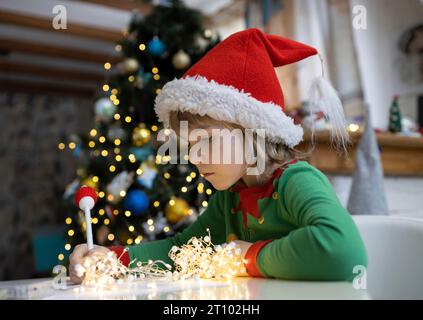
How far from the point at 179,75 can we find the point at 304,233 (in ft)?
5.31

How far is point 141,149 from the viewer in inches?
79.0

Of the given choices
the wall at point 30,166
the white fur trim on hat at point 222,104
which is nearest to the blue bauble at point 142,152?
the white fur trim on hat at point 222,104

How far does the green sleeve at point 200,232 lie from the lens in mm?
872

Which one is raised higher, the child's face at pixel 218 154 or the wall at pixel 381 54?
the wall at pixel 381 54

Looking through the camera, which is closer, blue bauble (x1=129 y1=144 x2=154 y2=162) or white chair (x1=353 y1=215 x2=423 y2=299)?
white chair (x1=353 y1=215 x2=423 y2=299)

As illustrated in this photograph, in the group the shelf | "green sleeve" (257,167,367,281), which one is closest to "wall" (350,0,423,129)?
the shelf

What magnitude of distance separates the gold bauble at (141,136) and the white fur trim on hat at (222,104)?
1188 mm

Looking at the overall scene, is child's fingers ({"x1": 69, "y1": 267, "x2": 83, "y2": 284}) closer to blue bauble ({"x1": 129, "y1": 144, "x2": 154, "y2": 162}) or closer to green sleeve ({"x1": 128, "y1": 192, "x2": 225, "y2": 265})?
green sleeve ({"x1": 128, "y1": 192, "x2": 225, "y2": 265})

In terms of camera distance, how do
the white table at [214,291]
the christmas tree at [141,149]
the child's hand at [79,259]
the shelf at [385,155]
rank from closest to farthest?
the white table at [214,291]
the child's hand at [79,259]
the shelf at [385,155]
the christmas tree at [141,149]

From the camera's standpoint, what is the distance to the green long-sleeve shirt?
58 cm

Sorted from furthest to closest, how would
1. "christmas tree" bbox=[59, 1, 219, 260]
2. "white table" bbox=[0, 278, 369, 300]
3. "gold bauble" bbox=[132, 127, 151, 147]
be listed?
"gold bauble" bbox=[132, 127, 151, 147] → "christmas tree" bbox=[59, 1, 219, 260] → "white table" bbox=[0, 278, 369, 300]

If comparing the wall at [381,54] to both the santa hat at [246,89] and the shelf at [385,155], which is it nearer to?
the shelf at [385,155]

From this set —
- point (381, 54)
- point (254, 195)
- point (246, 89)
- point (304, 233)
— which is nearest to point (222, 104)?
point (246, 89)
